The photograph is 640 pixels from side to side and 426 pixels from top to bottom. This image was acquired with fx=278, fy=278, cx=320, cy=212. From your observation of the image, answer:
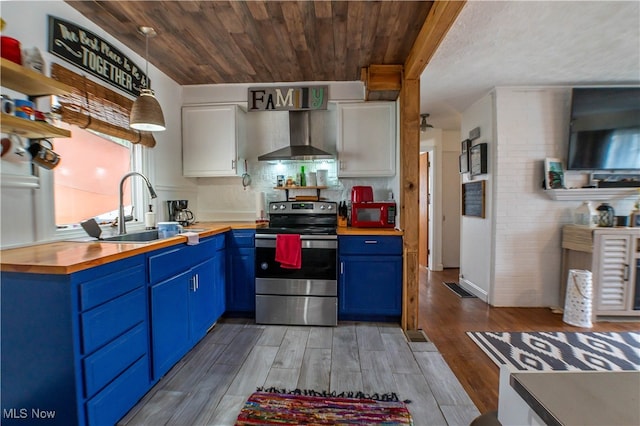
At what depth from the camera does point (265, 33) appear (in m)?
2.11

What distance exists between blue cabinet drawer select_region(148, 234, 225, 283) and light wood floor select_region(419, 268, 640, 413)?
206 cm

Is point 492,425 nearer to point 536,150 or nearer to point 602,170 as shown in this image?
point 536,150

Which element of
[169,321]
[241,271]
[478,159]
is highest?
[478,159]

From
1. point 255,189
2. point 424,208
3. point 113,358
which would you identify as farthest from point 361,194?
point 424,208

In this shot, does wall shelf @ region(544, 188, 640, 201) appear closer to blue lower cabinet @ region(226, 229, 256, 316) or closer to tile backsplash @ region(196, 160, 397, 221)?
tile backsplash @ region(196, 160, 397, 221)

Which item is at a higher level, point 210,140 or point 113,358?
point 210,140

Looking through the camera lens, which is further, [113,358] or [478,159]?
[478,159]

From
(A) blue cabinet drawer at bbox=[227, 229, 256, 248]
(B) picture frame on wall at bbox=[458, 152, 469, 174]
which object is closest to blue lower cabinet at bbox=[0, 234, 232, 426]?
(A) blue cabinet drawer at bbox=[227, 229, 256, 248]

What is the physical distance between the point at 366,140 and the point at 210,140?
1.71 m

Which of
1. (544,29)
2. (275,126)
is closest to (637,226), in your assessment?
(544,29)

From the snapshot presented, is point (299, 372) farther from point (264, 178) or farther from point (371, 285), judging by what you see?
point (264, 178)

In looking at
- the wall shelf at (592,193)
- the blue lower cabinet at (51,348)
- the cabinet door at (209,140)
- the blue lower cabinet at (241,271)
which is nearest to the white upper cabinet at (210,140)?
the cabinet door at (209,140)

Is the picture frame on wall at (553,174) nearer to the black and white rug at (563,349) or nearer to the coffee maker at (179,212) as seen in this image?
the black and white rug at (563,349)

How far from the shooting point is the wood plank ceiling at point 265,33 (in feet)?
5.97
